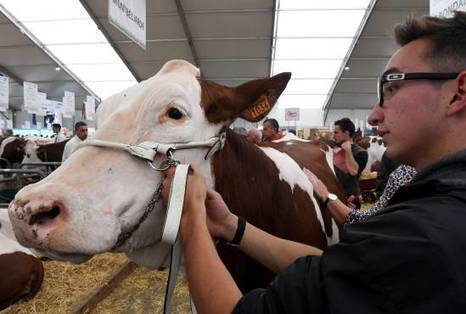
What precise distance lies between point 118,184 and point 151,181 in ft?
0.40

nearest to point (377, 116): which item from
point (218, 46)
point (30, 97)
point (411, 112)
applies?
point (411, 112)

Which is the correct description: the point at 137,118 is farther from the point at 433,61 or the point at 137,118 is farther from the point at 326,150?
the point at 326,150

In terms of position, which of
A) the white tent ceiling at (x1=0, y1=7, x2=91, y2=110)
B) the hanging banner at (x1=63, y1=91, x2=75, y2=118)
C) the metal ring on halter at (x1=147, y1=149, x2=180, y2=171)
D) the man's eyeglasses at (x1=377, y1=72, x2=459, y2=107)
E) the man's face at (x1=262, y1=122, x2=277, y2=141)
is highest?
the white tent ceiling at (x1=0, y1=7, x2=91, y2=110)

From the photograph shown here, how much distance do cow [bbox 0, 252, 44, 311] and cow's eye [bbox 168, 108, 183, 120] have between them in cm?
180

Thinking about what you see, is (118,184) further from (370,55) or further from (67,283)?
(370,55)

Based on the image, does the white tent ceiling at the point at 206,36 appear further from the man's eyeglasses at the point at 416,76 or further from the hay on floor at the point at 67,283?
the man's eyeglasses at the point at 416,76

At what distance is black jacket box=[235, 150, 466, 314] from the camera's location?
0.72m

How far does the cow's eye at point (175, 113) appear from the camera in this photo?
1.52 m

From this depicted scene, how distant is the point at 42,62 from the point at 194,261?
2064 centimetres

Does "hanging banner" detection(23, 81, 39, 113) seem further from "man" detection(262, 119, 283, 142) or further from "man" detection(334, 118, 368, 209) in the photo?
"man" detection(334, 118, 368, 209)

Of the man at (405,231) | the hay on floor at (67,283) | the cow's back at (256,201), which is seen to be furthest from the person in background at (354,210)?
the hay on floor at (67,283)

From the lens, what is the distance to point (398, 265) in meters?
0.75

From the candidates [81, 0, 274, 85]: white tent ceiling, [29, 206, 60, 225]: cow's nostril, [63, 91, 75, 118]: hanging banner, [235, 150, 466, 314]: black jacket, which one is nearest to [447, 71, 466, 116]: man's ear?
[235, 150, 466, 314]: black jacket

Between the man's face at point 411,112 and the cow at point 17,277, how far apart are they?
2496 mm
